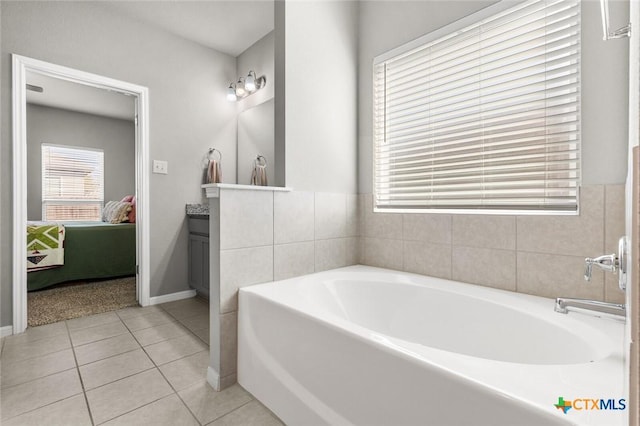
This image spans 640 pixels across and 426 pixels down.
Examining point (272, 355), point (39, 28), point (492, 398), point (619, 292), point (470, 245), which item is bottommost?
point (272, 355)

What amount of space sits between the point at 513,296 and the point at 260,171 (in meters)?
2.39

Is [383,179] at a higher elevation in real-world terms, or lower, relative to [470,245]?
higher


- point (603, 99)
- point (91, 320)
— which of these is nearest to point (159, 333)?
point (91, 320)

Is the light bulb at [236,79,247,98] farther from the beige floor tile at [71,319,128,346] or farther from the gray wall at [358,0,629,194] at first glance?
the gray wall at [358,0,629,194]

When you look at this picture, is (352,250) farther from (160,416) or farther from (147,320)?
(147,320)

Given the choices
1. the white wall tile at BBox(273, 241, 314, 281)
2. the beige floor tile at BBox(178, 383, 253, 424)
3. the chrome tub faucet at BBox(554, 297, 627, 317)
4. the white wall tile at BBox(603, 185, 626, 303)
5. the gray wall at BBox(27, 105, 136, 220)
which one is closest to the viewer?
the chrome tub faucet at BBox(554, 297, 627, 317)

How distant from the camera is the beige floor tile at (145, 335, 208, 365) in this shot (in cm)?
185

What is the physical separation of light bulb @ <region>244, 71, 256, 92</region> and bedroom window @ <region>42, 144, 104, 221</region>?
4.01 metres

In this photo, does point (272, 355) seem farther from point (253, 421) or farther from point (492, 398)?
point (492, 398)

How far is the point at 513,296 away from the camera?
1.44 meters

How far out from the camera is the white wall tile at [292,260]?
1.78m

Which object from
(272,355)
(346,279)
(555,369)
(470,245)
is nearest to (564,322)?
(555,369)

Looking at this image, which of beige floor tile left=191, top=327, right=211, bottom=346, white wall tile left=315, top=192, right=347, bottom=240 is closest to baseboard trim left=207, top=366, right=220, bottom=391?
beige floor tile left=191, top=327, right=211, bottom=346

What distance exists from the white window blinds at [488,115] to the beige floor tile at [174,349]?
156 cm
